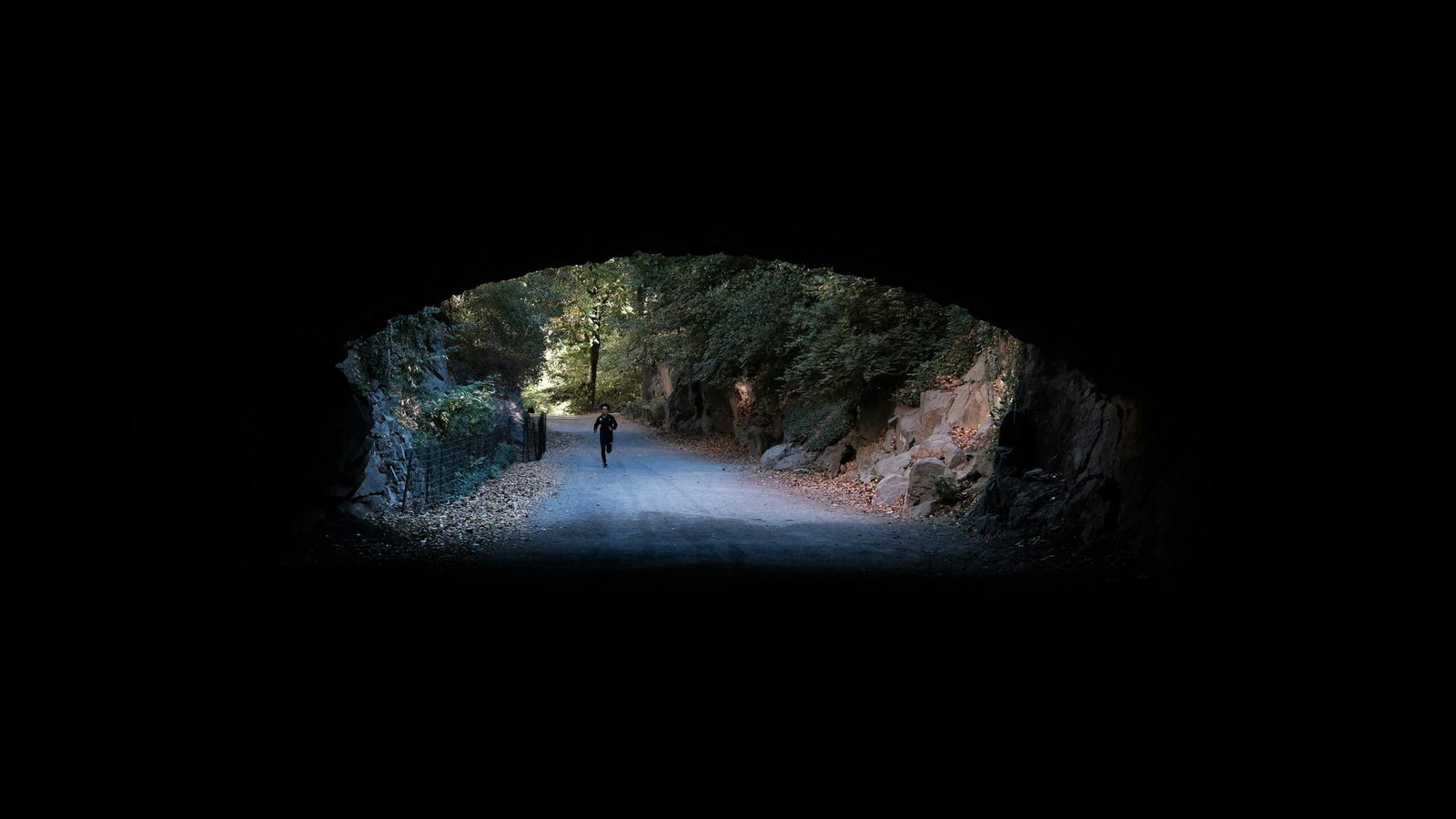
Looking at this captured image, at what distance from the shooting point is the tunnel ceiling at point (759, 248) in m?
4.63

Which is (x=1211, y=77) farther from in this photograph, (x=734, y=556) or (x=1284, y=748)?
(x=734, y=556)

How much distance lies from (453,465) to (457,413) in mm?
1062

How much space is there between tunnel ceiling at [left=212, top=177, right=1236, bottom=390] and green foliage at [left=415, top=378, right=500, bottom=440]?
5.23m

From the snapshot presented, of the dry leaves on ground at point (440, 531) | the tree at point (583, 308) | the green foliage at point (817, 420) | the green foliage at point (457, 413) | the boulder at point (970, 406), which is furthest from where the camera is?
the tree at point (583, 308)

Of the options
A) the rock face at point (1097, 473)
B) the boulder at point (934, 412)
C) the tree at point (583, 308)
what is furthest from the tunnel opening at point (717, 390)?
the rock face at point (1097, 473)

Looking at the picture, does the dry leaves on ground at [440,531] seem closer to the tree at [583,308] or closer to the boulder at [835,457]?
the tree at [583,308]

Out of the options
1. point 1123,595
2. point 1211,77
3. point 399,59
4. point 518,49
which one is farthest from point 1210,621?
point 399,59

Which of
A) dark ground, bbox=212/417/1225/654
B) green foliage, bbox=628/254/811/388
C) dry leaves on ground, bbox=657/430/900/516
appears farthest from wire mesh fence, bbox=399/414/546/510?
dry leaves on ground, bbox=657/430/900/516

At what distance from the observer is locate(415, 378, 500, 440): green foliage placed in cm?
1288

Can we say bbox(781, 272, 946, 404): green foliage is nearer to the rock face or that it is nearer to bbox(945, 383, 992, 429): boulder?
bbox(945, 383, 992, 429): boulder

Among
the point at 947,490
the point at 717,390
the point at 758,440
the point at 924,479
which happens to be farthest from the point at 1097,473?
the point at 717,390

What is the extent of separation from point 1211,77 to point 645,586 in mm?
5037

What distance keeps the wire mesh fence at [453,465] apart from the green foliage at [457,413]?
210 millimetres

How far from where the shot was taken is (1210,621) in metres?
5.11
